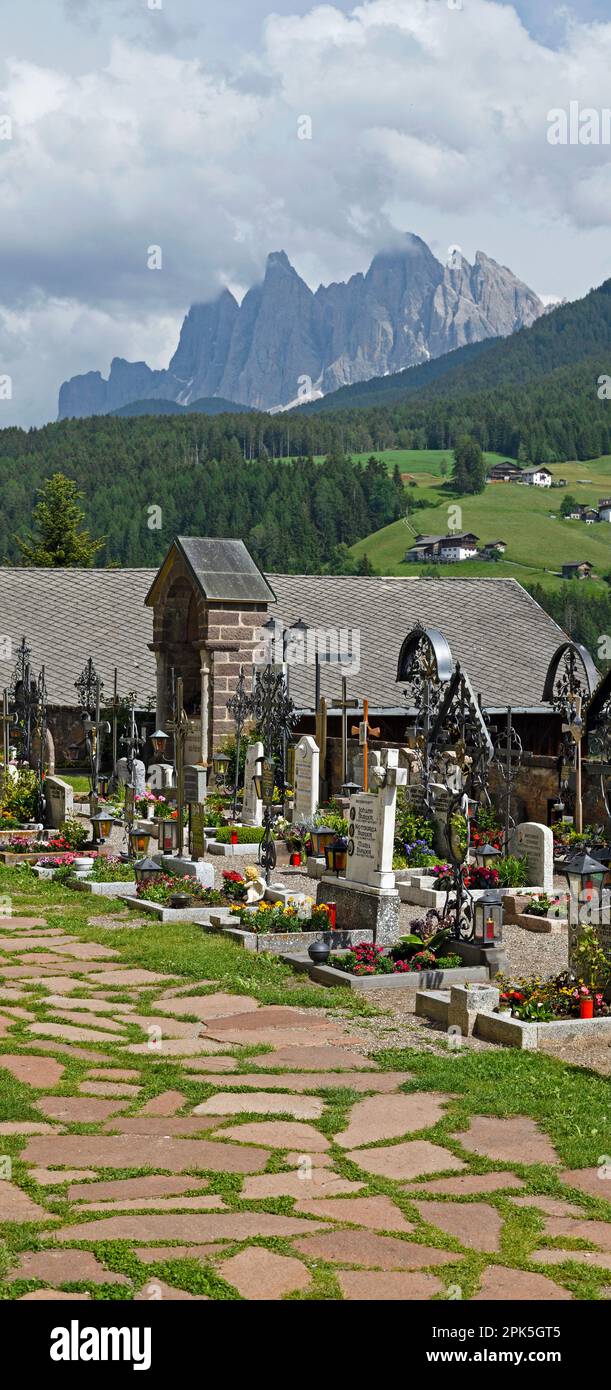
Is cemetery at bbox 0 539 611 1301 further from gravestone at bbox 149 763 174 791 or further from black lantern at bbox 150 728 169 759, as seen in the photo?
black lantern at bbox 150 728 169 759

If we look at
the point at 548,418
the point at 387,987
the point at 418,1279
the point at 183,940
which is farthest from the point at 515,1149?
the point at 548,418

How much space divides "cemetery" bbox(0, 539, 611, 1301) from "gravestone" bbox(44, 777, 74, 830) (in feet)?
0.17

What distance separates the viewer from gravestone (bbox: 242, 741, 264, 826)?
23.7 meters

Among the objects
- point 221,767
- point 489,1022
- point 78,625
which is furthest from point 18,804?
point 78,625

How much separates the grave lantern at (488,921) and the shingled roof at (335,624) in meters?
19.0

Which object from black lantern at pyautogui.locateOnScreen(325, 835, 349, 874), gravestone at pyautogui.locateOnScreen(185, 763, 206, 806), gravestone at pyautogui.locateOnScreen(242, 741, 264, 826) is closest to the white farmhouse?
gravestone at pyautogui.locateOnScreen(242, 741, 264, 826)

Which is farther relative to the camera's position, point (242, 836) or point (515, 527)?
point (515, 527)

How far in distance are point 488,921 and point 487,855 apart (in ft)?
10.1

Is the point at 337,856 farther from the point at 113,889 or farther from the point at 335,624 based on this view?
the point at 335,624

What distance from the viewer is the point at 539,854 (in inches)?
669

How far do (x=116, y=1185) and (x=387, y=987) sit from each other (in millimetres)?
5425

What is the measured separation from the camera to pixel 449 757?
1925cm

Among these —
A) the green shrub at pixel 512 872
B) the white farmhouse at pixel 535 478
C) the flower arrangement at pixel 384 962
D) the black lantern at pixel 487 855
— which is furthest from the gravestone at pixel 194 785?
the white farmhouse at pixel 535 478
